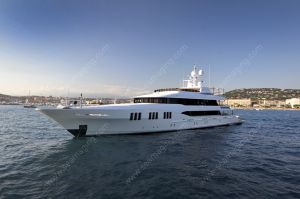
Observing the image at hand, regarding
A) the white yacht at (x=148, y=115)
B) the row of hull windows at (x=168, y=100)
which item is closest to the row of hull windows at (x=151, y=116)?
the white yacht at (x=148, y=115)

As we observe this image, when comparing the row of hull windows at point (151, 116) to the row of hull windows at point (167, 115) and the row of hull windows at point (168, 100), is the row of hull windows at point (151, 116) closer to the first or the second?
the row of hull windows at point (167, 115)

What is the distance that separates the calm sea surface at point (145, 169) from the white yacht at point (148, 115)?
1.89 m

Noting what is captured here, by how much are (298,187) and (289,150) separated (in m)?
9.42

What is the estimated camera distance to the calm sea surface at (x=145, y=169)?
962cm

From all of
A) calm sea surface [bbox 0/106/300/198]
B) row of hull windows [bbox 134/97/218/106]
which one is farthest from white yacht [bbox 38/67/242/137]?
calm sea surface [bbox 0/106/300/198]

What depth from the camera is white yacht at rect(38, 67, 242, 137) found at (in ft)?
66.9

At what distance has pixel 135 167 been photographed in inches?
505

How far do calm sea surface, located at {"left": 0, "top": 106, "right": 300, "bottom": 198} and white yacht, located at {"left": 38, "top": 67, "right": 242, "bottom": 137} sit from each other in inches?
74.3

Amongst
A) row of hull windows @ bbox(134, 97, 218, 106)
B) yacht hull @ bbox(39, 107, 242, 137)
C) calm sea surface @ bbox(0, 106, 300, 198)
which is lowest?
calm sea surface @ bbox(0, 106, 300, 198)

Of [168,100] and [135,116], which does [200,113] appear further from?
[135,116]

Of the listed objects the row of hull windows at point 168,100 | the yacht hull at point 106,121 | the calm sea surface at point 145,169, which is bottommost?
the calm sea surface at point 145,169

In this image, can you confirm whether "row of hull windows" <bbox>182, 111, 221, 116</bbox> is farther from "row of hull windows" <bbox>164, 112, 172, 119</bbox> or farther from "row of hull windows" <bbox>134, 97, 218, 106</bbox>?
"row of hull windows" <bbox>164, 112, 172, 119</bbox>

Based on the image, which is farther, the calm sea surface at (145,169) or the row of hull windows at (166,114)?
the row of hull windows at (166,114)

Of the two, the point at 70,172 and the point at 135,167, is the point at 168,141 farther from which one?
the point at 70,172
